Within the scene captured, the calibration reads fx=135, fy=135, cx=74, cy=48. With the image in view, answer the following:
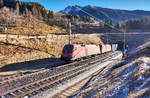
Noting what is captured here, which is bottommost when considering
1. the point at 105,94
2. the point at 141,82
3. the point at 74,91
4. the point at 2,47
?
the point at 74,91

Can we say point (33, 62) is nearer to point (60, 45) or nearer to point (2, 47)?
point (2, 47)

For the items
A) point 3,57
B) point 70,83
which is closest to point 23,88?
point 70,83

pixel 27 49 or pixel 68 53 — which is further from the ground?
pixel 27 49

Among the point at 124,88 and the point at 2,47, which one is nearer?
the point at 124,88

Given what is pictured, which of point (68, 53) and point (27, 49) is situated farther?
point (27, 49)

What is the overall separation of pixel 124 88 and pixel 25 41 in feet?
75.3

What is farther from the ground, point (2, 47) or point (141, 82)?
point (2, 47)

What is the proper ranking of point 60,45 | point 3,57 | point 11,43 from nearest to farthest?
point 3,57 → point 11,43 → point 60,45

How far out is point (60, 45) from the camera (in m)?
33.3

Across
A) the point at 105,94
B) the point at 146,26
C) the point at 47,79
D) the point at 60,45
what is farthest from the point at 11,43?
the point at 146,26

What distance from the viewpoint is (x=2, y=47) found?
21.2 meters

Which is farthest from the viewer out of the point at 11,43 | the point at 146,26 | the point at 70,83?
the point at 146,26

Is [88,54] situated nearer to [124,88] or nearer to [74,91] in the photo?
[74,91]

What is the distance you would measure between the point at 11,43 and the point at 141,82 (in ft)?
72.8
